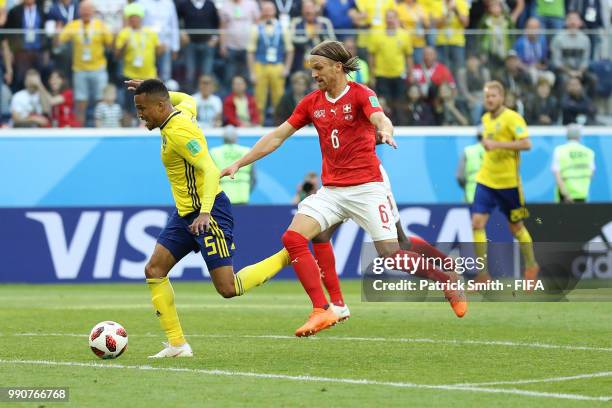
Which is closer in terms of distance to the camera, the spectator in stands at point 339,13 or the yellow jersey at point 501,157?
the yellow jersey at point 501,157

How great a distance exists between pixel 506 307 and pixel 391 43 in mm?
8470

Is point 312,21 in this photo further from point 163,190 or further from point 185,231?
point 185,231

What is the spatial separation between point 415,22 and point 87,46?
19.0 ft

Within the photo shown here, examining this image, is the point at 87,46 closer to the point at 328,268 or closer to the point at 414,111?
the point at 414,111

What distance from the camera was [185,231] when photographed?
32.5ft

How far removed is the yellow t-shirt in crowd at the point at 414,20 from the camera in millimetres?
22609

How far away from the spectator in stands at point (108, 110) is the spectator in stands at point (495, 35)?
6467 millimetres

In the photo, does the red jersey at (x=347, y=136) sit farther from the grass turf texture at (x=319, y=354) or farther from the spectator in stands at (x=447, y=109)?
the spectator in stands at (x=447, y=109)

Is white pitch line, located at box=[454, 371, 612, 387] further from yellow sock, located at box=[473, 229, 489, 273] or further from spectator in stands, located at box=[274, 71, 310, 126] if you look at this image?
spectator in stands, located at box=[274, 71, 310, 126]

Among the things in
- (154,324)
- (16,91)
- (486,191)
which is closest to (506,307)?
(486,191)

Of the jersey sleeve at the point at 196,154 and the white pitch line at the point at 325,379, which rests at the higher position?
the jersey sleeve at the point at 196,154

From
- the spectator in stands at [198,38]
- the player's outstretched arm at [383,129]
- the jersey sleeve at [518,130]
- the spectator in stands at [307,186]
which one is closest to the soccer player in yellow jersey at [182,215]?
the player's outstretched arm at [383,129]

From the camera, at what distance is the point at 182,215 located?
32.6ft

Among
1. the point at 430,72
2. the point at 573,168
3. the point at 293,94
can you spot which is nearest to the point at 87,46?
the point at 293,94
